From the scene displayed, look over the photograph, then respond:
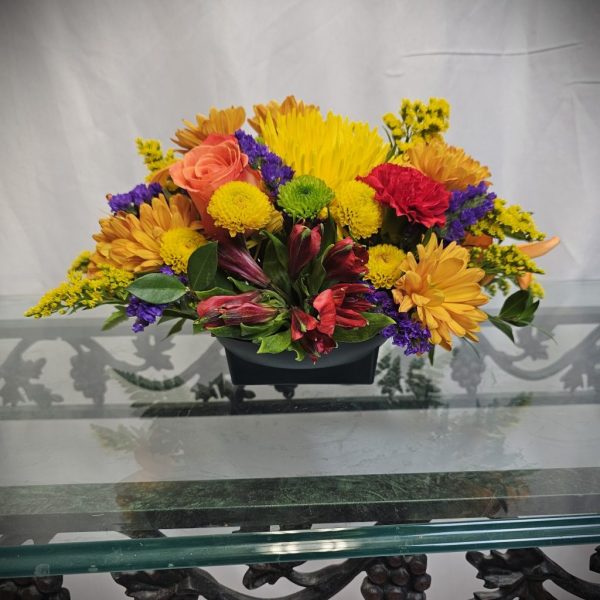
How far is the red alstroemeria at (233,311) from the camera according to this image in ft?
1.47

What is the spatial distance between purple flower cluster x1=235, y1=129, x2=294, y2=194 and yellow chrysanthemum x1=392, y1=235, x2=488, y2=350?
110 mm

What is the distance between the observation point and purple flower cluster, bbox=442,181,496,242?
0.50 metres

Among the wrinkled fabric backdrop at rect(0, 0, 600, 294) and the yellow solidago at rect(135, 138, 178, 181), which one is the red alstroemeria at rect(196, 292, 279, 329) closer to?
the yellow solidago at rect(135, 138, 178, 181)

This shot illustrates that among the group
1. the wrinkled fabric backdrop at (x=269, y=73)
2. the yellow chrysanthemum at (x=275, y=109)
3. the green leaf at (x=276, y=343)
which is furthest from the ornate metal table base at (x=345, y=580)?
the wrinkled fabric backdrop at (x=269, y=73)

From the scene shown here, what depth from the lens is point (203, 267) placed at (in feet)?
1.54

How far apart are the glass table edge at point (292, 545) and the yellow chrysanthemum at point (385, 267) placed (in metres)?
0.17

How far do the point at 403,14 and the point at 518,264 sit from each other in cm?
66

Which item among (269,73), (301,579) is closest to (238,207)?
(301,579)

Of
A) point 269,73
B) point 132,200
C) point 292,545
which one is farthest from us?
point 269,73

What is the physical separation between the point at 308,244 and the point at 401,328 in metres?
0.09

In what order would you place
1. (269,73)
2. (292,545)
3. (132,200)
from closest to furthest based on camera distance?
(292,545), (132,200), (269,73)

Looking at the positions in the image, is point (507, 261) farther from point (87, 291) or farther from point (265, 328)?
point (87, 291)

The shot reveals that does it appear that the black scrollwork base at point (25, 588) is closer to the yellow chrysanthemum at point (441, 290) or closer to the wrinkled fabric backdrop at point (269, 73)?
the yellow chrysanthemum at point (441, 290)

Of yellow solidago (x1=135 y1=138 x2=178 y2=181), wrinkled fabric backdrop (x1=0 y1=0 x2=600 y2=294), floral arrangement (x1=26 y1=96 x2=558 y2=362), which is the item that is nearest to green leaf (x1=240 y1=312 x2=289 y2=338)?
floral arrangement (x1=26 y1=96 x2=558 y2=362)
